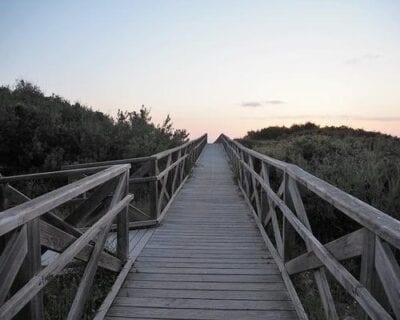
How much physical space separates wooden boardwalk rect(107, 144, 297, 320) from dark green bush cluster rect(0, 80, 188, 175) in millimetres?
6742

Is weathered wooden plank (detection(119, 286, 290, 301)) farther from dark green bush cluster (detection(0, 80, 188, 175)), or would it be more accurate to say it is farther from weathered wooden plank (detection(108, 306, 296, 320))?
dark green bush cluster (detection(0, 80, 188, 175))

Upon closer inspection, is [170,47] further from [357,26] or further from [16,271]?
[16,271]

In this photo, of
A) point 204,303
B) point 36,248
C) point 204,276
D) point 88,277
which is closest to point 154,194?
point 204,276

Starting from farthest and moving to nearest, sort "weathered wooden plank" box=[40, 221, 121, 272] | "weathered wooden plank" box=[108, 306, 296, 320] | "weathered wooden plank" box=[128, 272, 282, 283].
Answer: "weathered wooden plank" box=[128, 272, 282, 283] → "weathered wooden plank" box=[108, 306, 296, 320] → "weathered wooden plank" box=[40, 221, 121, 272]

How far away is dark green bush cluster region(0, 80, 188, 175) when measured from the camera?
1416cm

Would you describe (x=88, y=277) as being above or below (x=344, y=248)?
below

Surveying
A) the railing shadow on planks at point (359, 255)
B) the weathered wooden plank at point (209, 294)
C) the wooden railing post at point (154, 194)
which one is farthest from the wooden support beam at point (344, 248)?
the wooden railing post at point (154, 194)

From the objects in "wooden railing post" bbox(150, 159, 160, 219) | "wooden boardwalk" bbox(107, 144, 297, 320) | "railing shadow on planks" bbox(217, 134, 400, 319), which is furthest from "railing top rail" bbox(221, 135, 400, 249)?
"wooden railing post" bbox(150, 159, 160, 219)

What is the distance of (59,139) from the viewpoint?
15086 mm

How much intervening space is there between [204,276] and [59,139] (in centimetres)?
1143

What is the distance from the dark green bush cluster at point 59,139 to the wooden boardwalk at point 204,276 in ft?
22.1

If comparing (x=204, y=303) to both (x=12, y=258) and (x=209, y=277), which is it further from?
(x=12, y=258)

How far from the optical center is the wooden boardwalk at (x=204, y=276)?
3980mm

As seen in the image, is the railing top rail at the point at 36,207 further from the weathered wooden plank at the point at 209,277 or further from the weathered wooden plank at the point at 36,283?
the weathered wooden plank at the point at 209,277
